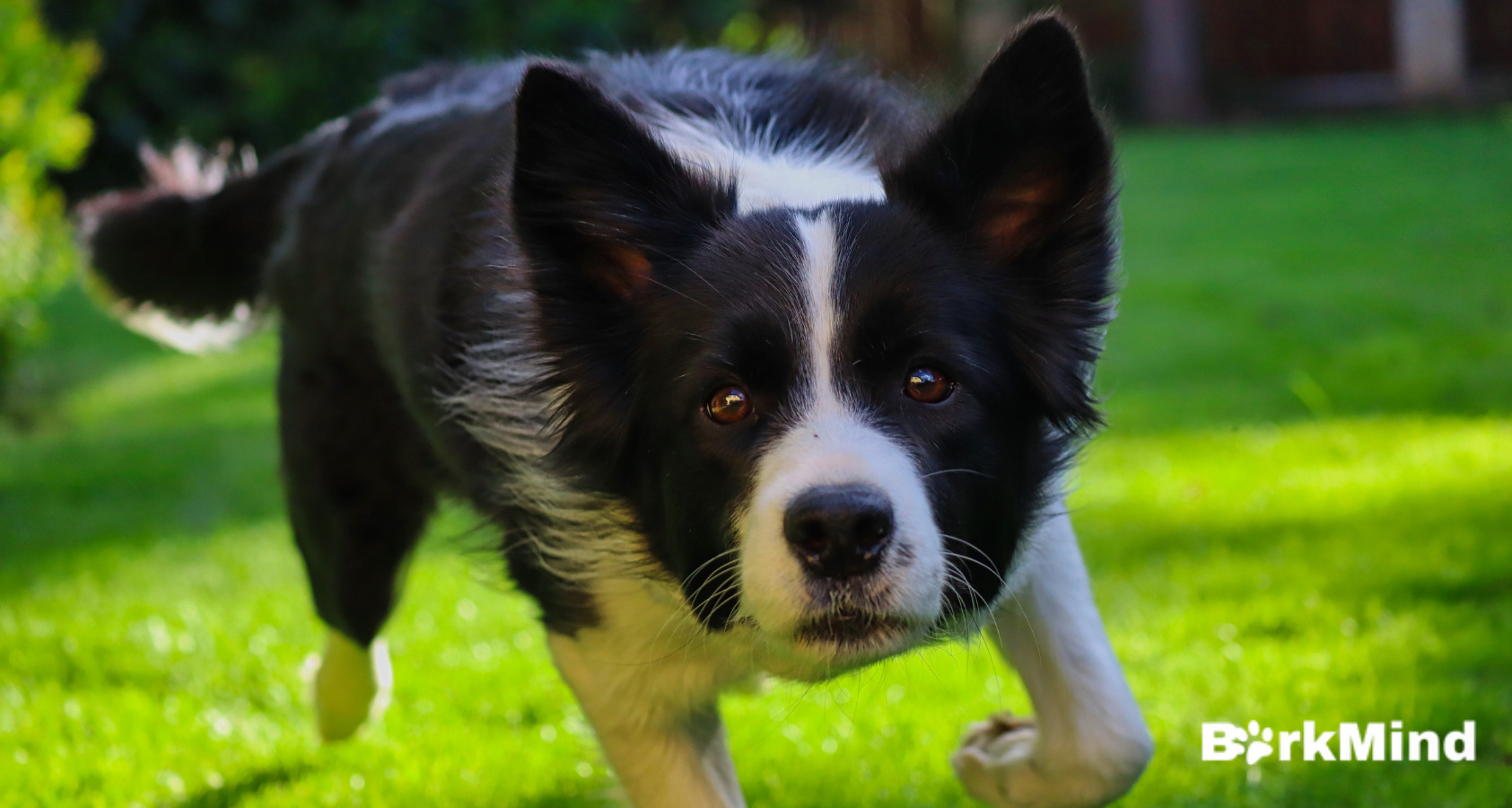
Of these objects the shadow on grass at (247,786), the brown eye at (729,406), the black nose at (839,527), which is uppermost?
the brown eye at (729,406)

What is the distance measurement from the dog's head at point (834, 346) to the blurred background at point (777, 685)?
0.38 metres

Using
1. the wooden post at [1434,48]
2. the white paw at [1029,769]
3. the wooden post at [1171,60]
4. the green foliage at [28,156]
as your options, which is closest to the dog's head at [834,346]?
the white paw at [1029,769]

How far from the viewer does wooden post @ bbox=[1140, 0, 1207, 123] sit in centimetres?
2234

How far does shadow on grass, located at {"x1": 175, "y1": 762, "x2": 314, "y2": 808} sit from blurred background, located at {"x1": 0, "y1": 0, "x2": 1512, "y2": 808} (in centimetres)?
1

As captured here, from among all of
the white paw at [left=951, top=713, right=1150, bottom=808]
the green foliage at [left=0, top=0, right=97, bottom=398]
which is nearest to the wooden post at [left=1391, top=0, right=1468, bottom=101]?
the green foliage at [left=0, top=0, right=97, bottom=398]

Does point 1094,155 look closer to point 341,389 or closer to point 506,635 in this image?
point 341,389

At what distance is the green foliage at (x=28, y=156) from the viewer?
643 cm

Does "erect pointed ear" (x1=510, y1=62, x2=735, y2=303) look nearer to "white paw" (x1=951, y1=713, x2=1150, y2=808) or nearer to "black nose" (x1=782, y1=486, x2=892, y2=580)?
"black nose" (x1=782, y1=486, x2=892, y2=580)

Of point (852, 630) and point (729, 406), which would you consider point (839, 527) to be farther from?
point (729, 406)

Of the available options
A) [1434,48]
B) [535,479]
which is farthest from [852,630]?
[1434,48]

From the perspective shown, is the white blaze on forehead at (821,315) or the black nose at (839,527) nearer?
the black nose at (839,527)

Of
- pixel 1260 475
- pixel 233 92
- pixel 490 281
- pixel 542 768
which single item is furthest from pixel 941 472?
pixel 233 92

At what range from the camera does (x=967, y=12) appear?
26.1 metres

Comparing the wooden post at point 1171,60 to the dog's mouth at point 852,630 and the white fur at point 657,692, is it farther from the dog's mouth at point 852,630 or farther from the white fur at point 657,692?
the dog's mouth at point 852,630
